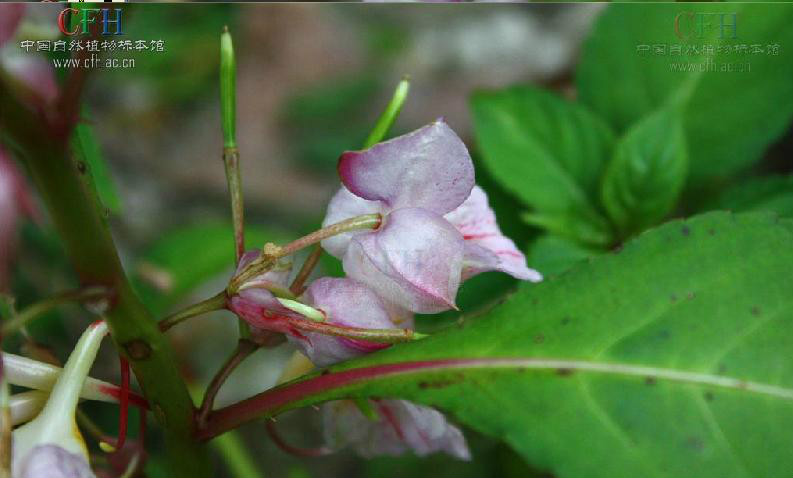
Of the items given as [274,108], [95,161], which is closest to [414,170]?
[95,161]

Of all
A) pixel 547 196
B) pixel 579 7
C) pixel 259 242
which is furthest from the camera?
pixel 579 7

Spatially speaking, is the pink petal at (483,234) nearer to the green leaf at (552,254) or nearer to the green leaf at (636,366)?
the green leaf at (636,366)

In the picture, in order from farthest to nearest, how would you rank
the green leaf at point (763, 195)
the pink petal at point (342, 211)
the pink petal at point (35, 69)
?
the green leaf at point (763, 195) → the pink petal at point (35, 69) → the pink petal at point (342, 211)

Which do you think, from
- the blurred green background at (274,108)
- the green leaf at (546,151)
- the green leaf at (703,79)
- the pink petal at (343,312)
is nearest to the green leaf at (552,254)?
the green leaf at (546,151)

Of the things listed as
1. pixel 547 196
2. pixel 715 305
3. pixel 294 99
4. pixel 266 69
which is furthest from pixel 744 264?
pixel 266 69

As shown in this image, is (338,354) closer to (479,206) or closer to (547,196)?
(479,206)
